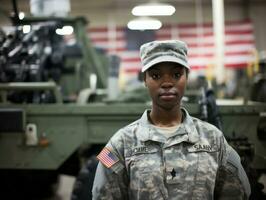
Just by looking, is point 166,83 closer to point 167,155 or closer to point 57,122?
point 167,155

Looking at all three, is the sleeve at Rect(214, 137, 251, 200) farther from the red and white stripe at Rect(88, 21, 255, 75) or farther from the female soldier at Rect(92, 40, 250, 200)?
the red and white stripe at Rect(88, 21, 255, 75)

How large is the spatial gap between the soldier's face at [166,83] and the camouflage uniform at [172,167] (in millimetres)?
140

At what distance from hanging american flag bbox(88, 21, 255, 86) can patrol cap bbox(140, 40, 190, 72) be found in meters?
12.1

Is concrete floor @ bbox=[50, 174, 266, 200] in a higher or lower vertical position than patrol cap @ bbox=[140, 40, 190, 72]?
lower

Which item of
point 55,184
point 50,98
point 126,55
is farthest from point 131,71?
point 50,98

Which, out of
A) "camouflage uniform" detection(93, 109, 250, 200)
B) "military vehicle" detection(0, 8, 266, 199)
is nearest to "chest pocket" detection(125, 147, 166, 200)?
"camouflage uniform" detection(93, 109, 250, 200)

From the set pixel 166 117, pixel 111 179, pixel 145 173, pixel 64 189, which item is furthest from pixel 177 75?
pixel 64 189

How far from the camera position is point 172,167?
6.49 feet

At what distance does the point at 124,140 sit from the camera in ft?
6.83

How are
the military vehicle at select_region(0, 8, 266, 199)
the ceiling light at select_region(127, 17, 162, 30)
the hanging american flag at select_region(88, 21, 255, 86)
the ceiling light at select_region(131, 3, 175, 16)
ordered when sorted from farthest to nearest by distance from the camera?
the hanging american flag at select_region(88, 21, 255, 86) < the ceiling light at select_region(127, 17, 162, 30) < the ceiling light at select_region(131, 3, 175, 16) < the military vehicle at select_region(0, 8, 266, 199)

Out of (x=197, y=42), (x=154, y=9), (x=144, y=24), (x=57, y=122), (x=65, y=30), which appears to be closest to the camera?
(x=57, y=122)

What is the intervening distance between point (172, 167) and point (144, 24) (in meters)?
12.9

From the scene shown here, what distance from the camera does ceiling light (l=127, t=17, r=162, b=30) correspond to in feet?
47.4

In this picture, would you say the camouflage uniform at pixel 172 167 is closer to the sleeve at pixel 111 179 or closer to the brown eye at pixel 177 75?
the sleeve at pixel 111 179
